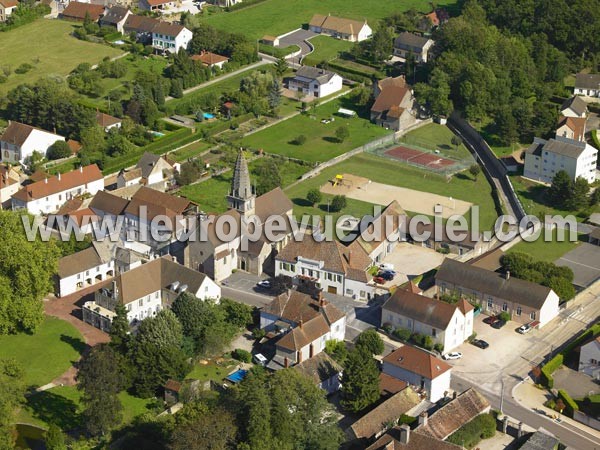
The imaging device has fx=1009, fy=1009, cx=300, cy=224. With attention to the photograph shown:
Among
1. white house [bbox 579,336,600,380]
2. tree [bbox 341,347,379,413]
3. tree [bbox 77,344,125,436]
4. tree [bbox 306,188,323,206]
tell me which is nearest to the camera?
tree [bbox 77,344,125,436]

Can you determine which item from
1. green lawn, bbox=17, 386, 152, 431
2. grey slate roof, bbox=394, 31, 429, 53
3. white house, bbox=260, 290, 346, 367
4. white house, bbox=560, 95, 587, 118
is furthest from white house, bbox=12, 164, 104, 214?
grey slate roof, bbox=394, 31, 429, 53

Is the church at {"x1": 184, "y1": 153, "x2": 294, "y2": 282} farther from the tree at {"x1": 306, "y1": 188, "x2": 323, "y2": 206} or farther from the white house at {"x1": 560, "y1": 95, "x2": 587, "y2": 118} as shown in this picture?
the white house at {"x1": 560, "y1": 95, "x2": 587, "y2": 118}

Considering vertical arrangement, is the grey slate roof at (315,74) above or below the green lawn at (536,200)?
above

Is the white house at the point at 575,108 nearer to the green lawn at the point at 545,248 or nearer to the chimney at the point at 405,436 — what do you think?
the green lawn at the point at 545,248

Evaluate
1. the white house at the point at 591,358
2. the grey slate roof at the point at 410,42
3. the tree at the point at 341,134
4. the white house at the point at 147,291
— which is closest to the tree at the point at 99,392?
the white house at the point at 147,291

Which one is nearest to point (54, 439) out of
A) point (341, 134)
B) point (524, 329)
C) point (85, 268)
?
point (85, 268)

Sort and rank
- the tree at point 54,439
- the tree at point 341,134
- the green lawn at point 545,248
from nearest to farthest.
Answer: the tree at point 54,439 < the green lawn at point 545,248 < the tree at point 341,134

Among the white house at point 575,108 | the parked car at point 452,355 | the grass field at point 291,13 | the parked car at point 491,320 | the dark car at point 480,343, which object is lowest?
the parked car at point 491,320
